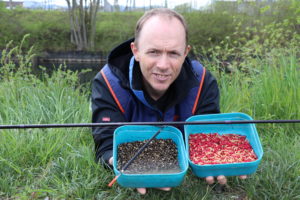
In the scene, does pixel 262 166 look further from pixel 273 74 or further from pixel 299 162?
pixel 273 74

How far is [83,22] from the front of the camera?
34.7 ft

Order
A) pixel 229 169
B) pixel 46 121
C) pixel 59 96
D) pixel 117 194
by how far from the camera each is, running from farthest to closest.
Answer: pixel 59 96
pixel 46 121
pixel 117 194
pixel 229 169

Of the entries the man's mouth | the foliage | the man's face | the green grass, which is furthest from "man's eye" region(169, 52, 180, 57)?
the foliage

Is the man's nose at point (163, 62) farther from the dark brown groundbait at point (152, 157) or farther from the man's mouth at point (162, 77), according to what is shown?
the dark brown groundbait at point (152, 157)

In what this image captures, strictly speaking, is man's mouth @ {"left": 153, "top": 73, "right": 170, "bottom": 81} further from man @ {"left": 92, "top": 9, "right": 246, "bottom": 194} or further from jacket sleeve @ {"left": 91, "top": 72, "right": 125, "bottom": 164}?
jacket sleeve @ {"left": 91, "top": 72, "right": 125, "bottom": 164}

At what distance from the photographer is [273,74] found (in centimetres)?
245

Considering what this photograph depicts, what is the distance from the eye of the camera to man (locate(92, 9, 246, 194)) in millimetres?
1459

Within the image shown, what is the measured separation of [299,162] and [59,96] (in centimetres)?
197

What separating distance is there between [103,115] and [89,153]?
0.23 meters

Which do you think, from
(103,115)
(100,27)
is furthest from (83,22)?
(103,115)

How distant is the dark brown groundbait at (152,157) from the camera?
1.28 m

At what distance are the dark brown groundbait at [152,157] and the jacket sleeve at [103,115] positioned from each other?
0.17m

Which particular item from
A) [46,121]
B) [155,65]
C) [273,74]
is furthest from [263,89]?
[46,121]

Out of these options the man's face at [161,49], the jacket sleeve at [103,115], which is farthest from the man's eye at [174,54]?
the jacket sleeve at [103,115]
